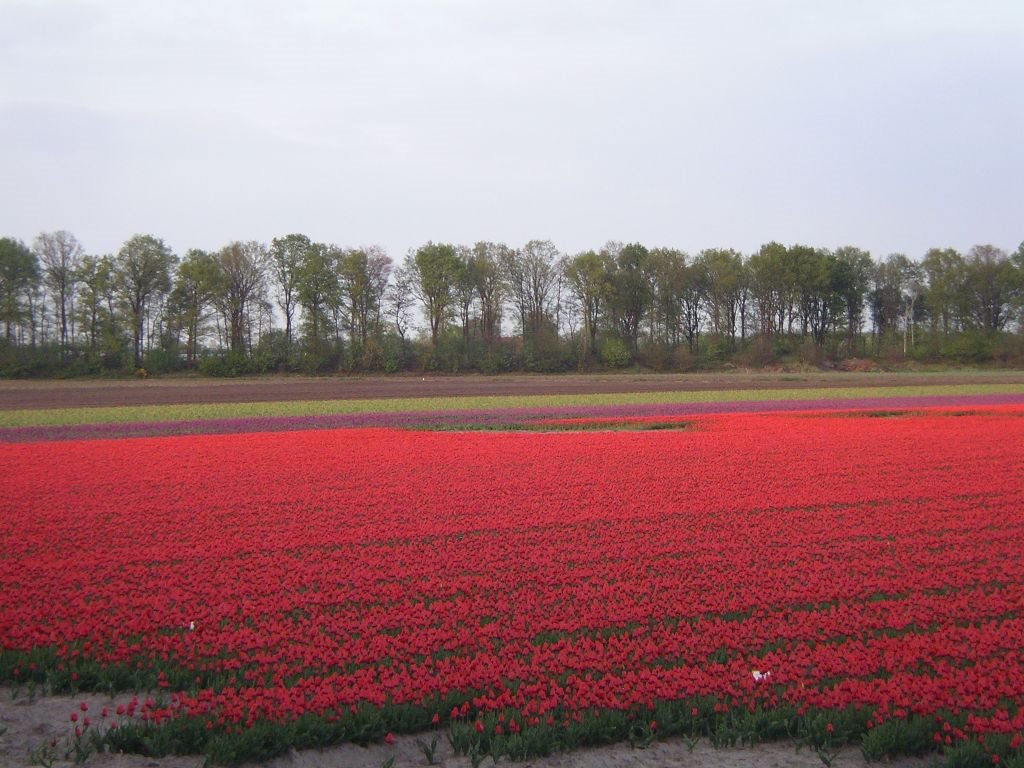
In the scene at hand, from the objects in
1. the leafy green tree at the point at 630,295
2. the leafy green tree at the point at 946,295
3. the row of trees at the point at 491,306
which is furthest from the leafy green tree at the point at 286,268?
the leafy green tree at the point at 946,295

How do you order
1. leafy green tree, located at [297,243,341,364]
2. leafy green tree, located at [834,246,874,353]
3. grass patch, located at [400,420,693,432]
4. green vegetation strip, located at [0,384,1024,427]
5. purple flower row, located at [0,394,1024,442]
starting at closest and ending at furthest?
purple flower row, located at [0,394,1024,442], grass patch, located at [400,420,693,432], green vegetation strip, located at [0,384,1024,427], leafy green tree, located at [297,243,341,364], leafy green tree, located at [834,246,874,353]

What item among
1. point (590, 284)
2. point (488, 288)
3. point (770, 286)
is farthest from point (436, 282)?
point (770, 286)

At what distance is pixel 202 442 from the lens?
22.2 m

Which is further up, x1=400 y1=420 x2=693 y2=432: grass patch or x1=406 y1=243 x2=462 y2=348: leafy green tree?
x1=406 y1=243 x2=462 y2=348: leafy green tree

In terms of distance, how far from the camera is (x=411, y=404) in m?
39.0

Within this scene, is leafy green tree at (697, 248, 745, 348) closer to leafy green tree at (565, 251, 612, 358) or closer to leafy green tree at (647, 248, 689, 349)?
leafy green tree at (647, 248, 689, 349)

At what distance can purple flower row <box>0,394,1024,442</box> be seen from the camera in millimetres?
26109

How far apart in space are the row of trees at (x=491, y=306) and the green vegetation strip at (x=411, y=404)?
3427cm

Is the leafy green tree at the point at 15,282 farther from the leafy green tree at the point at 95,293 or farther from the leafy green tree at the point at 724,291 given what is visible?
the leafy green tree at the point at 724,291

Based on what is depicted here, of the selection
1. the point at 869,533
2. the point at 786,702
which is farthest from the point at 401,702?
the point at 869,533

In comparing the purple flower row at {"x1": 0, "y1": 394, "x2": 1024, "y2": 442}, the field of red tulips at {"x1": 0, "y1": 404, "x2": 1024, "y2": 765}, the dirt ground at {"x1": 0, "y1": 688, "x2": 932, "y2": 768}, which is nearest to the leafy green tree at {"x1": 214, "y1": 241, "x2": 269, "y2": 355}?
the purple flower row at {"x1": 0, "y1": 394, "x2": 1024, "y2": 442}

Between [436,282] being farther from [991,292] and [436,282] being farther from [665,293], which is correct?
[991,292]

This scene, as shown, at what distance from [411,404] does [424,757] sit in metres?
34.2

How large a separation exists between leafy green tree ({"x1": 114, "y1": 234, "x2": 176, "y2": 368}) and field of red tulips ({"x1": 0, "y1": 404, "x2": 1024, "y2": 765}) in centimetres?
6479
